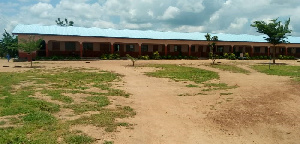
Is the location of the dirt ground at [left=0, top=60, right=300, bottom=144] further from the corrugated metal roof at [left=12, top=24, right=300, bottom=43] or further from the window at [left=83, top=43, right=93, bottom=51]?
the window at [left=83, top=43, right=93, bottom=51]

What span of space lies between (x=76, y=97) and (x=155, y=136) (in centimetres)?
497

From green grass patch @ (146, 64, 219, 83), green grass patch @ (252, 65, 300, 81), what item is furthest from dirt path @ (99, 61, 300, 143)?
green grass patch @ (252, 65, 300, 81)

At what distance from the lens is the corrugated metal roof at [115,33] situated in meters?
31.5

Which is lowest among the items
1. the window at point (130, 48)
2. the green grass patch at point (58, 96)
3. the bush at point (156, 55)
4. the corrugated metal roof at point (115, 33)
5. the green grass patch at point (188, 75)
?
the green grass patch at point (58, 96)

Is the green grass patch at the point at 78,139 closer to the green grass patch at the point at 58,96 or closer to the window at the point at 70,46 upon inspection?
the green grass patch at the point at 58,96

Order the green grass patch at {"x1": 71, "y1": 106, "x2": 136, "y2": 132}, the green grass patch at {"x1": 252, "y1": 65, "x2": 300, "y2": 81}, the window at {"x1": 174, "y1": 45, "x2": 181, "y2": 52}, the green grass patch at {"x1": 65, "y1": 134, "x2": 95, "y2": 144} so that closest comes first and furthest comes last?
the green grass patch at {"x1": 65, "y1": 134, "x2": 95, "y2": 144} → the green grass patch at {"x1": 71, "y1": 106, "x2": 136, "y2": 132} → the green grass patch at {"x1": 252, "y1": 65, "x2": 300, "y2": 81} → the window at {"x1": 174, "y1": 45, "x2": 181, "y2": 52}

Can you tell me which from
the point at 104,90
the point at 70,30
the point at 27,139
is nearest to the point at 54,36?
the point at 70,30

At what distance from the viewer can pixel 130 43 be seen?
35.9 m

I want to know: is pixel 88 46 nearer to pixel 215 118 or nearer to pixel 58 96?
pixel 58 96

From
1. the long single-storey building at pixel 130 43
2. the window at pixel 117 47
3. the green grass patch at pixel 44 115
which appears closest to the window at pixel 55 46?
the long single-storey building at pixel 130 43

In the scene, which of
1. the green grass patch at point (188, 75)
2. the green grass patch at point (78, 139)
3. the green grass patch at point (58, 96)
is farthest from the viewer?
the green grass patch at point (188, 75)

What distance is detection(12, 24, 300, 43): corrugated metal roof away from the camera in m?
31.5

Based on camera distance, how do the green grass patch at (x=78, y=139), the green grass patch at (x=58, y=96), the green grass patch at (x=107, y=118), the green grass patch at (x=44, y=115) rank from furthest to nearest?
the green grass patch at (x=58, y=96) < the green grass patch at (x=107, y=118) < the green grass patch at (x=44, y=115) < the green grass patch at (x=78, y=139)

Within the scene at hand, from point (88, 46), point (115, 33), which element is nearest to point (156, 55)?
point (115, 33)
